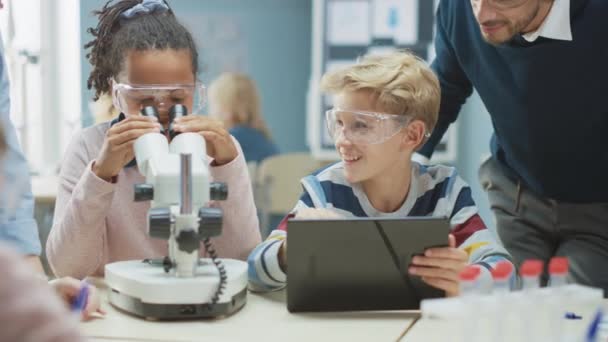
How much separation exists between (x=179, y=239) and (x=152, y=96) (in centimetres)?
47

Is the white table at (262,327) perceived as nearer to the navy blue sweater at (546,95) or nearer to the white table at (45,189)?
the navy blue sweater at (546,95)

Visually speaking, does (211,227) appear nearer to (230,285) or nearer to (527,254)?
(230,285)

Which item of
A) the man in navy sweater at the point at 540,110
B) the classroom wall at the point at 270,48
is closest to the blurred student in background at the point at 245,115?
the classroom wall at the point at 270,48

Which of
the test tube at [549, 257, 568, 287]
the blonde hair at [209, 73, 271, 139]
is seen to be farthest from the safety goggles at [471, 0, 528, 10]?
the blonde hair at [209, 73, 271, 139]

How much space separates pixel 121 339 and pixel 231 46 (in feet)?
18.6

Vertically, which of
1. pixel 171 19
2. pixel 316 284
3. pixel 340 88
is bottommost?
pixel 316 284

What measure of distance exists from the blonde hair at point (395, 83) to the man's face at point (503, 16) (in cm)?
18

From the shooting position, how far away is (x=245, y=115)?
585cm

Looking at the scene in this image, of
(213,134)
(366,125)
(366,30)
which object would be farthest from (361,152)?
(366,30)

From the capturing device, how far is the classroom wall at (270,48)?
268 inches

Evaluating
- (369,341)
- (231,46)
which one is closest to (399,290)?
(369,341)

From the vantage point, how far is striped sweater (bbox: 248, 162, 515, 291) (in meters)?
1.78

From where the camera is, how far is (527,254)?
7.62ft

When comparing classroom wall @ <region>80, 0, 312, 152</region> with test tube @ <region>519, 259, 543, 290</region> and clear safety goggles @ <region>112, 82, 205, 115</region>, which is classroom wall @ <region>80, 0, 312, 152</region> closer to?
clear safety goggles @ <region>112, 82, 205, 115</region>
